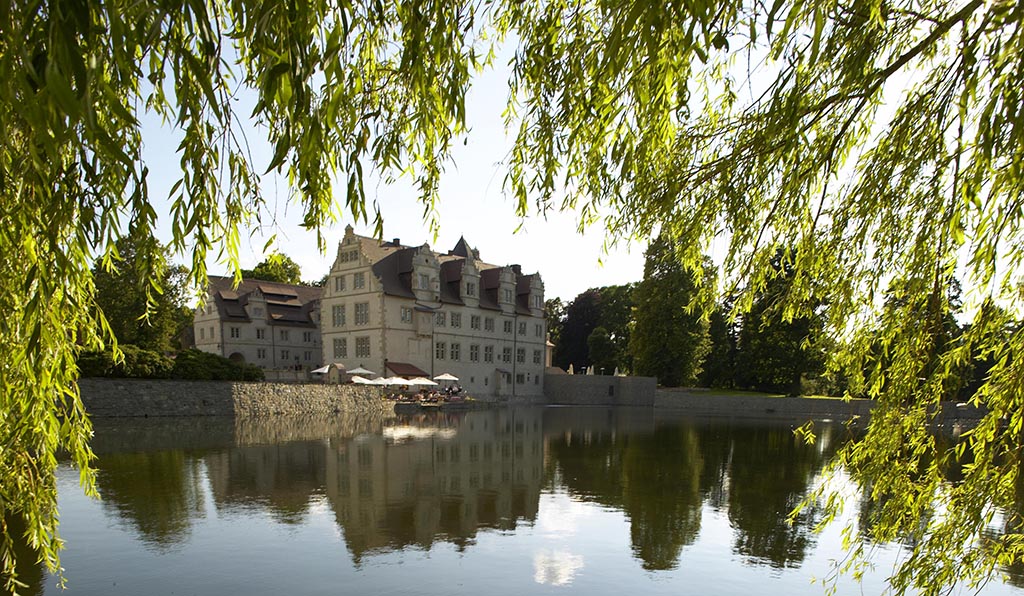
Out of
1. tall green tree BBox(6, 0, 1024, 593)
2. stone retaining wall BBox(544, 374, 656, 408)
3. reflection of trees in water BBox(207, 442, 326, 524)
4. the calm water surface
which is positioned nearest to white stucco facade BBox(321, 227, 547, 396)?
stone retaining wall BBox(544, 374, 656, 408)

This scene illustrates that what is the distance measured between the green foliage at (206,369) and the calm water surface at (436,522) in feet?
29.8

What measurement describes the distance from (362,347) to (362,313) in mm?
2400

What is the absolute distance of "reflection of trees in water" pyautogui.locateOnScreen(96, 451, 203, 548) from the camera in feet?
37.1

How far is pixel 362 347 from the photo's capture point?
50.6 metres

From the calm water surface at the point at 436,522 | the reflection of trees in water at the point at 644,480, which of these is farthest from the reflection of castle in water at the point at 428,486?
the reflection of trees in water at the point at 644,480

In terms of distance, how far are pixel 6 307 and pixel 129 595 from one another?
575 cm

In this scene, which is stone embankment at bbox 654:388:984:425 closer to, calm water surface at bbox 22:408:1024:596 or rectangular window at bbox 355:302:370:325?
rectangular window at bbox 355:302:370:325

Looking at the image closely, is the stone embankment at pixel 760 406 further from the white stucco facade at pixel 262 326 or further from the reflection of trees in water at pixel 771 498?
the white stucco facade at pixel 262 326

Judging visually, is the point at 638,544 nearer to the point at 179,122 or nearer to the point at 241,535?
the point at 241,535

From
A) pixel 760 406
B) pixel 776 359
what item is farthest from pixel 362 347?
pixel 776 359

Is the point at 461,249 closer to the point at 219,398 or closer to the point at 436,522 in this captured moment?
the point at 219,398

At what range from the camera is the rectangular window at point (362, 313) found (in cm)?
5041

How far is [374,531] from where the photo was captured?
1152 cm

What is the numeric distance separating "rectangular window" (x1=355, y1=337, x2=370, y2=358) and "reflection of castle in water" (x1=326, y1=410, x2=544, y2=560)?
24184mm
